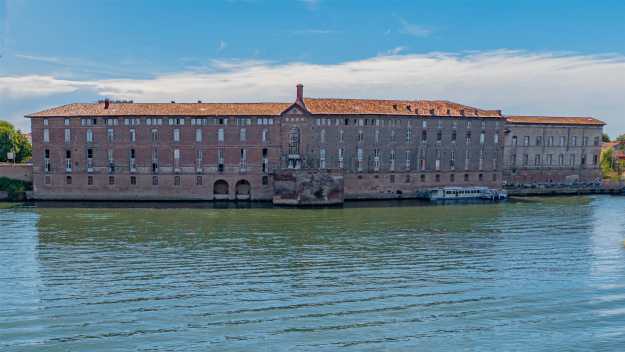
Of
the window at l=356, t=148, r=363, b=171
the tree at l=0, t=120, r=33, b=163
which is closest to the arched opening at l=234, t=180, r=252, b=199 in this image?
the window at l=356, t=148, r=363, b=171

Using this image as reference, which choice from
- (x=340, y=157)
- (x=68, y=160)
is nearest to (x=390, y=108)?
(x=340, y=157)

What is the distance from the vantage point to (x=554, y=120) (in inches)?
3728

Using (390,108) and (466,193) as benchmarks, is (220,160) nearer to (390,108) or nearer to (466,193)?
(390,108)

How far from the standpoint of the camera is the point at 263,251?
40.9 m

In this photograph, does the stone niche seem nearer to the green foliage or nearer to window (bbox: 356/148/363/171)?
window (bbox: 356/148/363/171)

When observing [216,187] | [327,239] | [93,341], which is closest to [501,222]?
[327,239]

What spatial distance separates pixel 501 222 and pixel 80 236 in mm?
39587

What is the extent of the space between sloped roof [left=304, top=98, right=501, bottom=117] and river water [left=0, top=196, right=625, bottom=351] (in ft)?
78.1

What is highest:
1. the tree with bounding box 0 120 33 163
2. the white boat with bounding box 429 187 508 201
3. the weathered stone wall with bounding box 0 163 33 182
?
the tree with bounding box 0 120 33 163

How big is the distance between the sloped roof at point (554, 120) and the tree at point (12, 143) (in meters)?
80.8

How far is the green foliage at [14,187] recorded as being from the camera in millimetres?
73312

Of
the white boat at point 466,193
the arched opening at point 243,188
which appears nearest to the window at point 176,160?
the arched opening at point 243,188

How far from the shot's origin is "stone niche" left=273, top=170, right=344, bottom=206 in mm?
70312

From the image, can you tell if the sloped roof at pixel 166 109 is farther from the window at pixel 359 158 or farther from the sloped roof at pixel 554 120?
the sloped roof at pixel 554 120
